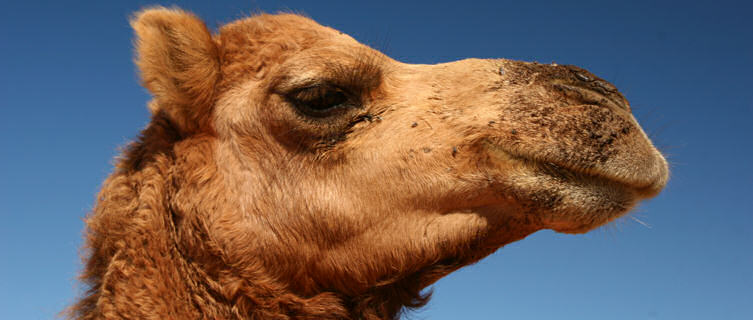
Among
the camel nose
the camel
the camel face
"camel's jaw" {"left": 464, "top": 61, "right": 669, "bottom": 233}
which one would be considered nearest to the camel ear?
the camel

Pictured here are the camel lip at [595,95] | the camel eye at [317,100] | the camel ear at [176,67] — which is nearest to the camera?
the camel lip at [595,95]

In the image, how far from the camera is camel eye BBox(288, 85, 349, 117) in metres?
→ 3.84

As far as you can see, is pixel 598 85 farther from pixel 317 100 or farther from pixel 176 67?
pixel 176 67

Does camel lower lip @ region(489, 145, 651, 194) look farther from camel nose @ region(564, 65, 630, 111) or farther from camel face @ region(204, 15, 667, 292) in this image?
camel nose @ region(564, 65, 630, 111)

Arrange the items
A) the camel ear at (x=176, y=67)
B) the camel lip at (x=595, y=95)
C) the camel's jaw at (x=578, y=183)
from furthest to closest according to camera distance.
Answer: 1. the camel ear at (x=176, y=67)
2. the camel lip at (x=595, y=95)
3. the camel's jaw at (x=578, y=183)

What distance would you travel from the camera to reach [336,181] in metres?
3.74

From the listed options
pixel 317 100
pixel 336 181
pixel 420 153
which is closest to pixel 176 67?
pixel 317 100

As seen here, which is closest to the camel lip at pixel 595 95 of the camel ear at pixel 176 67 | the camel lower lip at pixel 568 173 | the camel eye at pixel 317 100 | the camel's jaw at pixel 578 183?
the camel's jaw at pixel 578 183

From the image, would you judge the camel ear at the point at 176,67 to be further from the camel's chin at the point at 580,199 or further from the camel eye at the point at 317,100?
the camel's chin at the point at 580,199

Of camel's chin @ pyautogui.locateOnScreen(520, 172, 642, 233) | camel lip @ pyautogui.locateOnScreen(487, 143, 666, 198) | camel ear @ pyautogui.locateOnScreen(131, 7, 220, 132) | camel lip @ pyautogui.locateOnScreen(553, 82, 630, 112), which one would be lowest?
camel's chin @ pyautogui.locateOnScreen(520, 172, 642, 233)

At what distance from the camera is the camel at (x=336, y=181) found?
3490 millimetres

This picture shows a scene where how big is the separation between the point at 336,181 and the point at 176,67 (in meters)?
1.24

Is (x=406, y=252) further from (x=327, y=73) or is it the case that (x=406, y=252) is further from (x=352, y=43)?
(x=352, y=43)

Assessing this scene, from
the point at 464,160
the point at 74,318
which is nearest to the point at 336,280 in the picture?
the point at 464,160
